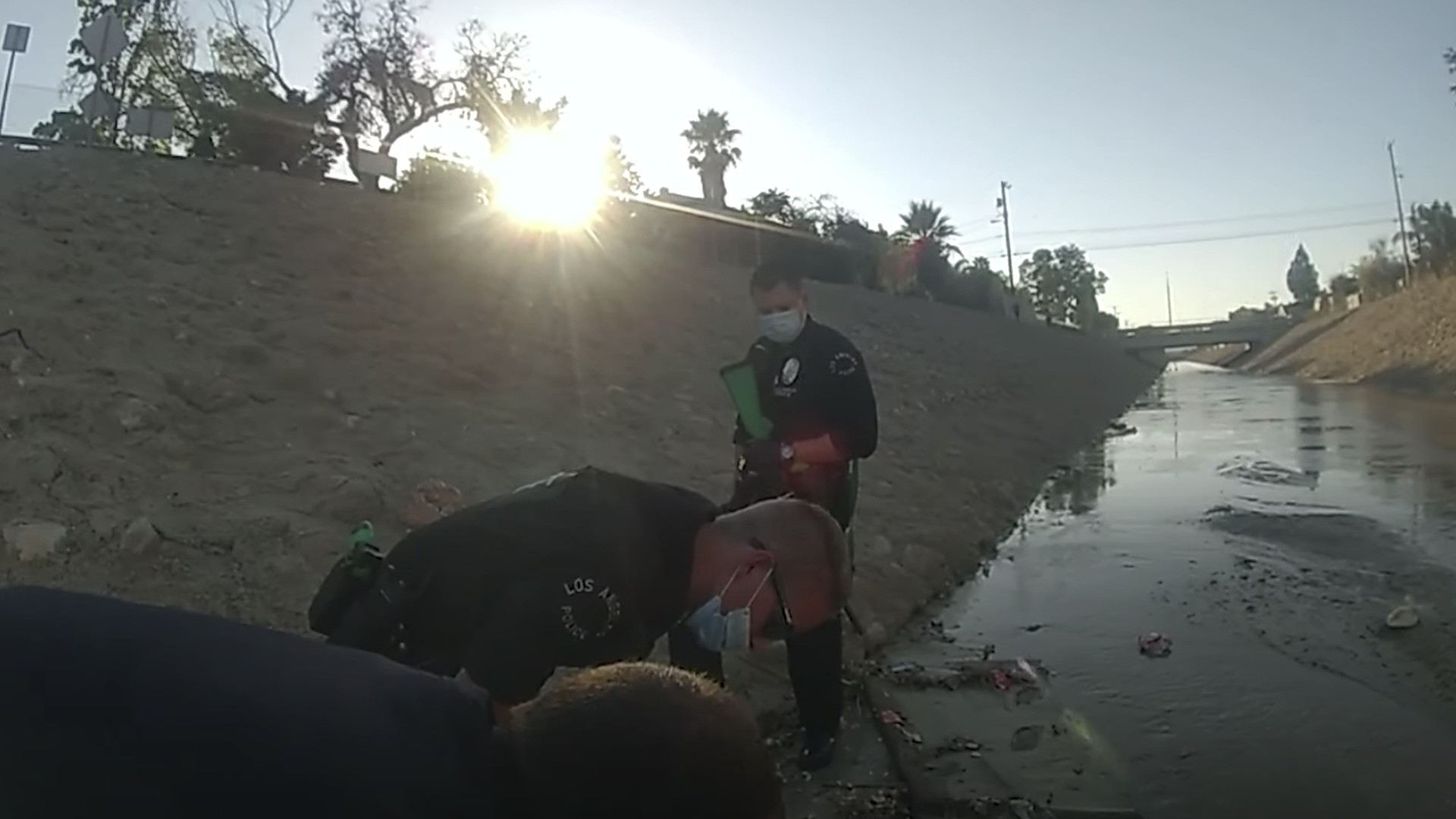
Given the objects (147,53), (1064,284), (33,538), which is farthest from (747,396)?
(1064,284)

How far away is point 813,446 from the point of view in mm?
4441

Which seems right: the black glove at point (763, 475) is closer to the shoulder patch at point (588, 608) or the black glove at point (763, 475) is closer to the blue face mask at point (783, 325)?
the blue face mask at point (783, 325)

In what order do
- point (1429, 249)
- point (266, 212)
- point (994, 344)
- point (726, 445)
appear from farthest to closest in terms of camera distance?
1. point (1429, 249)
2. point (994, 344)
3. point (266, 212)
4. point (726, 445)

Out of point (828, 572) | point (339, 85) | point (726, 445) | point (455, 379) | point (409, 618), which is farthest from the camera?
point (339, 85)

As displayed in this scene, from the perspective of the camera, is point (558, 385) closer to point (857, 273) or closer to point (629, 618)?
point (629, 618)

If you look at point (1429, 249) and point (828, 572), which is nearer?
point (828, 572)

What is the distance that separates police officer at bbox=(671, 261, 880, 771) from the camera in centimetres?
426

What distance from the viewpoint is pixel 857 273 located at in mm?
33719

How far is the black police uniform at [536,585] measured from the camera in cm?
221

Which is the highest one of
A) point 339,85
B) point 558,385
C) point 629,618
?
point 339,85

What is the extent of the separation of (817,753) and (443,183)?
18.6 m

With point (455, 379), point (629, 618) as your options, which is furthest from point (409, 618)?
point (455, 379)

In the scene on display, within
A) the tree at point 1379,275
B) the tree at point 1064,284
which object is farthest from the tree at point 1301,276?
the tree at point 1379,275

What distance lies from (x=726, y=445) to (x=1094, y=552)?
11.0 ft
